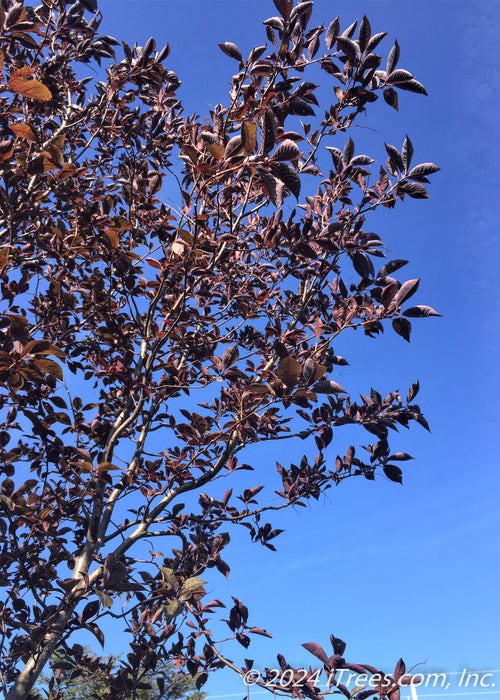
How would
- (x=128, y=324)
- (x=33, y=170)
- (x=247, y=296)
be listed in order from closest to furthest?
(x=33, y=170)
(x=247, y=296)
(x=128, y=324)

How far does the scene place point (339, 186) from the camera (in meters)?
3.70

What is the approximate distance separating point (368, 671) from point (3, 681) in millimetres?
2203

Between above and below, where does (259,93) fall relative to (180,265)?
above

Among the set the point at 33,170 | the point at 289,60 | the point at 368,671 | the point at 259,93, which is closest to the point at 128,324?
the point at 33,170

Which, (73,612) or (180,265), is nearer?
(73,612)

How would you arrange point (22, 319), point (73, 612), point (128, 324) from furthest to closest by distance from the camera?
point (128, 324) < point (73, 612) < point (22, 319)

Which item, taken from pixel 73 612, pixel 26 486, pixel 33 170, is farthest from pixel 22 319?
pixel 73 612

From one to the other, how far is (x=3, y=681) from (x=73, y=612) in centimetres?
69

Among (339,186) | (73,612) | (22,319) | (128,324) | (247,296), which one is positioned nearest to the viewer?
(22,319)

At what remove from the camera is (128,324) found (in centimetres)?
425

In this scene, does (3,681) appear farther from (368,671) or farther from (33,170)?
(33,170)

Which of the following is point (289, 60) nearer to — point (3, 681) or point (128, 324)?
point (128, 324)

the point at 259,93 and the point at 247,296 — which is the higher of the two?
the point at 259,93

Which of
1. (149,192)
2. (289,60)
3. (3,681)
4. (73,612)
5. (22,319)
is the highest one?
(289,60)
